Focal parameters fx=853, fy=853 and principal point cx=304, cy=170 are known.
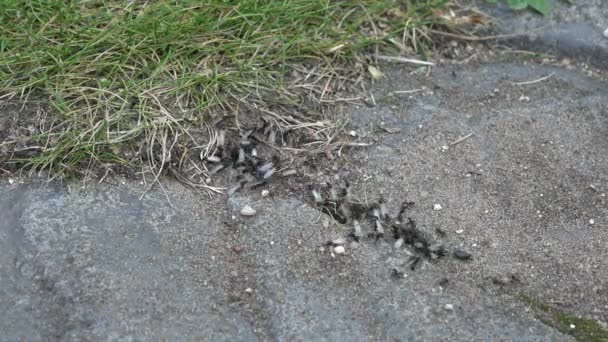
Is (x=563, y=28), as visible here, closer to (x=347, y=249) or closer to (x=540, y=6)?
(x=540, y=6)

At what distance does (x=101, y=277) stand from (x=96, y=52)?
90cm

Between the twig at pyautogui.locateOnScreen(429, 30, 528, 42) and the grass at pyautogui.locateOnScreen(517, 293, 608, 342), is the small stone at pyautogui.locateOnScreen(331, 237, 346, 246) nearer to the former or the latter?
the grass at pyautogui.locateOnScreen(517, 293, 608, 342)

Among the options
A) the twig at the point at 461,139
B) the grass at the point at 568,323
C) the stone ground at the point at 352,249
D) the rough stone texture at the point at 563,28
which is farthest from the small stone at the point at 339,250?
the rough stone texture at the point at 563,28

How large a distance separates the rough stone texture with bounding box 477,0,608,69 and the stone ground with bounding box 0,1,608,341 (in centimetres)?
37

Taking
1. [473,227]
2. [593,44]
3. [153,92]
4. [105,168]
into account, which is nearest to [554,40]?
[593,44]

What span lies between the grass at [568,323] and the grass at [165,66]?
Answer: 0.90m

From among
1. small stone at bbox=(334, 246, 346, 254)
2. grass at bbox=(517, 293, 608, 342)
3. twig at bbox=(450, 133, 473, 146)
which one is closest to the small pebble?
grass at bbox=(517, 293, 608, 342)

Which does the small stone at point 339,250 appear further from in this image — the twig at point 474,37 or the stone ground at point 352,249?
the twig at point 474,37

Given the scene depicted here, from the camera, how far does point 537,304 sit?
2.20 meters

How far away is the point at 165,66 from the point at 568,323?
1.46m

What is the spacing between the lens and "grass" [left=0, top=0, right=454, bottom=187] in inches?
100

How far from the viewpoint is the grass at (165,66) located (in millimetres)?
2549

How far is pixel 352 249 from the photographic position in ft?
7.69

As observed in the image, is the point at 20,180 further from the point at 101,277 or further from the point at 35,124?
the point at 101,277
